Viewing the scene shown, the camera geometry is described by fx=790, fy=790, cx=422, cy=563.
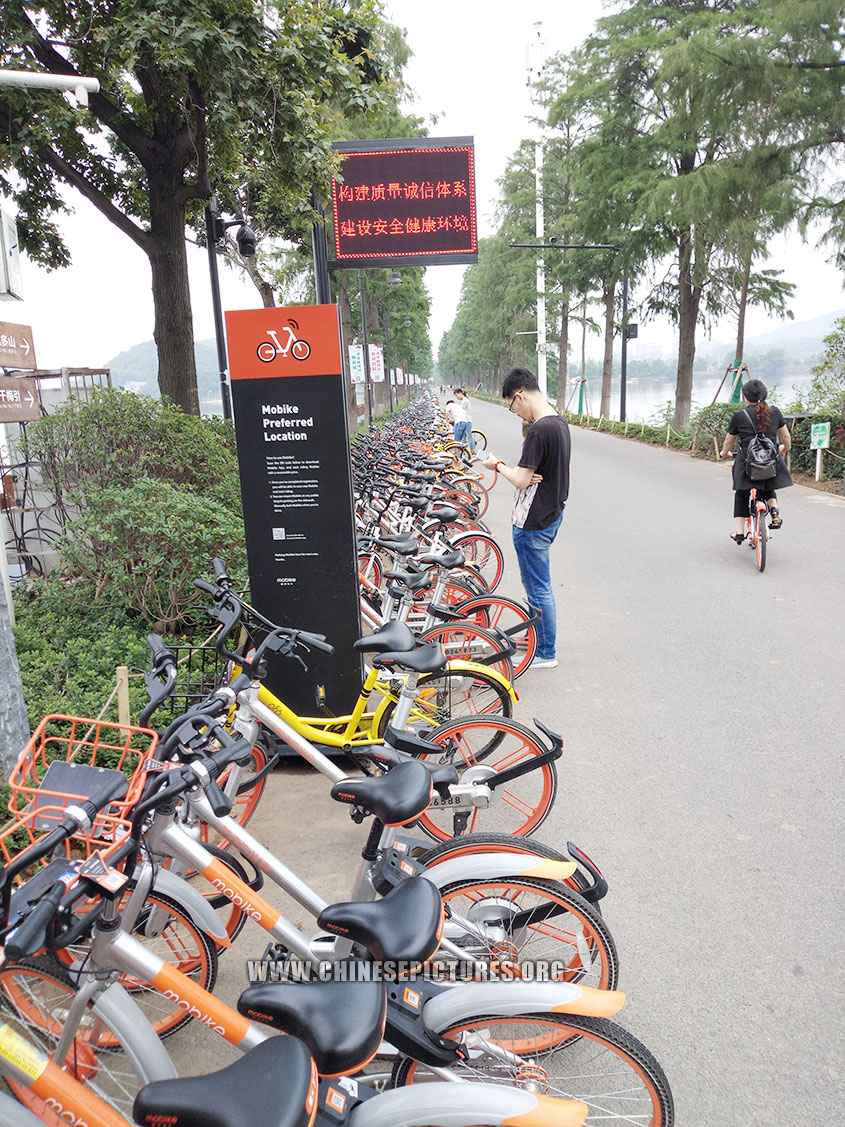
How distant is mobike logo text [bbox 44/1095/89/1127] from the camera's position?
1573 mm

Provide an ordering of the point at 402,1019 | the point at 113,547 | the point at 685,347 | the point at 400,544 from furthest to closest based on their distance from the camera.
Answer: the point at 685,347 < the point at 113,547 < the point at 400,544 < the point at 402,1019

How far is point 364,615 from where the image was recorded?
5.29m

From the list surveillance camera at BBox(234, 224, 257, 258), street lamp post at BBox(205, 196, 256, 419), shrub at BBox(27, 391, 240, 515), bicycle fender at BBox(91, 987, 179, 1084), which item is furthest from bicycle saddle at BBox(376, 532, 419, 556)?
surveillance camera at BBox(234, 224, 257, 258)

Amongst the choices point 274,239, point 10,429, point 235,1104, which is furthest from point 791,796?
point 274,239

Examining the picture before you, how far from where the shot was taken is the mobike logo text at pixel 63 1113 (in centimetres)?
157

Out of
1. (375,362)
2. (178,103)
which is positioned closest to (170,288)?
(178,103)

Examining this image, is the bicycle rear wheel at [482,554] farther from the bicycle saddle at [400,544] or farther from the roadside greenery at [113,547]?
the roadside greenery at [113,547]

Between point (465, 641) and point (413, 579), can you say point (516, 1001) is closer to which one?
point (413, 579)

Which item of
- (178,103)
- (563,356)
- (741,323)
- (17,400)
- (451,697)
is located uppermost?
(178,103)

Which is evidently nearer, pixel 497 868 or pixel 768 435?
pixel 497 868

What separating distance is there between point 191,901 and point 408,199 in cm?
736

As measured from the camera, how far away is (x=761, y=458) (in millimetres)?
7828

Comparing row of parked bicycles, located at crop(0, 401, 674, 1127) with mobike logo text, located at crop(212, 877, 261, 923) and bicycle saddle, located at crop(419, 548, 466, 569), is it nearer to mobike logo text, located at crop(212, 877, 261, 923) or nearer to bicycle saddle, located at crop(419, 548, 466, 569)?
mobike logo text, located at crop(212, 877, 261, 923)

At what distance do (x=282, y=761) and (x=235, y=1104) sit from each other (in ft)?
10.3
